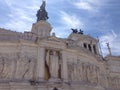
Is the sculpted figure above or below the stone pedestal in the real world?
below

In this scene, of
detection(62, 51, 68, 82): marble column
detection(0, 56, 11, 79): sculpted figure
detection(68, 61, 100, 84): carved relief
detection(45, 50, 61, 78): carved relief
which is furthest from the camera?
detection(68, 61, 100, 84): carved relief

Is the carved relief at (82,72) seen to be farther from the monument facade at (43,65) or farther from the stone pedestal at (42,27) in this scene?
the stone pedestal at (42,27)

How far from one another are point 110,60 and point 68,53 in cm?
972

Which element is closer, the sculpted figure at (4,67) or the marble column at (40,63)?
the sculpted figure at (4,67)

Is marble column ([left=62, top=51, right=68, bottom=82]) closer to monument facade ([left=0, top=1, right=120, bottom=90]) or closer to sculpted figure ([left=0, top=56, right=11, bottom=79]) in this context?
monument facade ([left=0, top=1, right=120, bottom=90])

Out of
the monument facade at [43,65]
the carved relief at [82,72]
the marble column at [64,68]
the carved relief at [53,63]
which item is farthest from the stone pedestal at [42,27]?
the carved relief at [53,63]

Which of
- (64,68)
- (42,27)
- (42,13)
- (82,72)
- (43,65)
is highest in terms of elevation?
(42,13)

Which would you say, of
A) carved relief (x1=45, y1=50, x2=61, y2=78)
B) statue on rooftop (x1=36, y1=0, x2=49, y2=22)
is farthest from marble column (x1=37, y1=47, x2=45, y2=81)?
statue on rooftop (x1=36, y1=0, x2=49, y2=22)

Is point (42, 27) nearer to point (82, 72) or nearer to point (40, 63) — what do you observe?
point (82, 72)

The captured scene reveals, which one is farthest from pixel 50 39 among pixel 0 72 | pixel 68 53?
pixel 0 72

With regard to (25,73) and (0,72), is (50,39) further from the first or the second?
(0,72)

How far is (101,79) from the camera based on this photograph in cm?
2198

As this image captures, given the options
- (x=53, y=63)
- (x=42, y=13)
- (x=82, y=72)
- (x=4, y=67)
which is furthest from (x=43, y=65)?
(x=42, y=13)

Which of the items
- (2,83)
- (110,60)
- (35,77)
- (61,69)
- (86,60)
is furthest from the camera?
(110,60)
